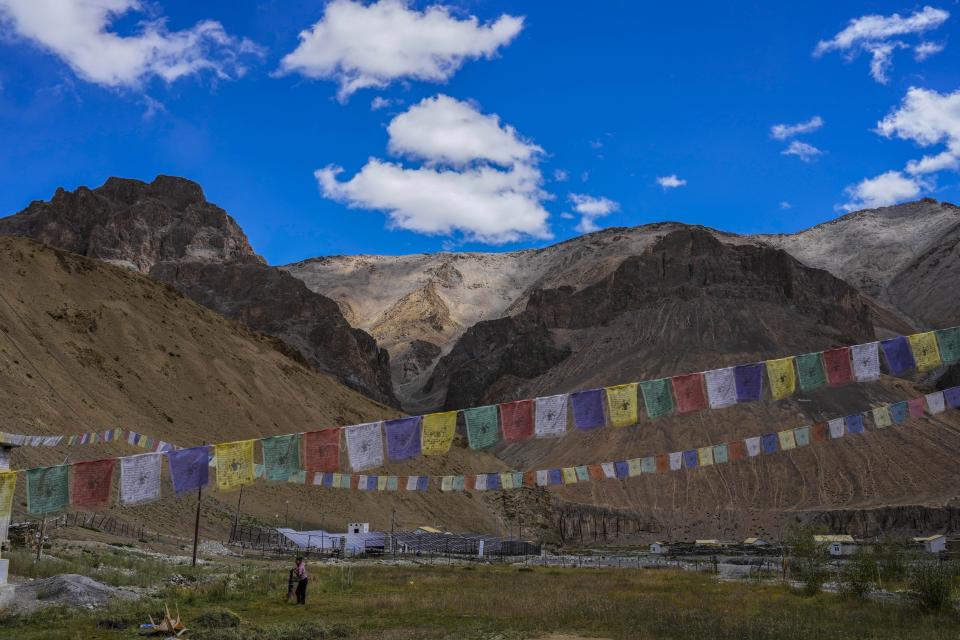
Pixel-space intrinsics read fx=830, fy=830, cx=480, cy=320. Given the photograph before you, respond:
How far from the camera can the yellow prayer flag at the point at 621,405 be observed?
777 inches

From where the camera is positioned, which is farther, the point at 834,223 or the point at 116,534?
the point at 834,223

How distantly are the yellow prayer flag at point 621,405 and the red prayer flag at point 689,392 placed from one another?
102 centimetres

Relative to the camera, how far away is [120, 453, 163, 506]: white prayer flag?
18.7m

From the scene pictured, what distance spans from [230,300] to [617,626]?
115m

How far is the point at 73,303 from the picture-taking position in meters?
56.7

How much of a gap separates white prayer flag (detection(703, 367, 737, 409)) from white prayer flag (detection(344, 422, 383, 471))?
784 cm

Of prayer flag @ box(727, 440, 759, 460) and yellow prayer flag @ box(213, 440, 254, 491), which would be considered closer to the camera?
yellow prayer flag @ box(213, 440, 254, 491)

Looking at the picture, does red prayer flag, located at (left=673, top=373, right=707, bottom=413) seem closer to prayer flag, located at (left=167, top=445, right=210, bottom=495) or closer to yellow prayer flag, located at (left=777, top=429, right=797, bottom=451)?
prayer flag, located at (left=167, top=445, right=210, bottom=495)

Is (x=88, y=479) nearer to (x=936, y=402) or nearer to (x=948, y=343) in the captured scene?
(x=948, y=343)

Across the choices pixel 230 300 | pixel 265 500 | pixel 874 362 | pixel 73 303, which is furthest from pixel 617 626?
pixel 230 300

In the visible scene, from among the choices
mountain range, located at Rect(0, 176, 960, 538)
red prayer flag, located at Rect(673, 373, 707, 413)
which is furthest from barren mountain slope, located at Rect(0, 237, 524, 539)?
red prayer flag, located at Rect(673, 373, 707, 413)

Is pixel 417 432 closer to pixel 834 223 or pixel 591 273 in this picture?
pixel 591 273

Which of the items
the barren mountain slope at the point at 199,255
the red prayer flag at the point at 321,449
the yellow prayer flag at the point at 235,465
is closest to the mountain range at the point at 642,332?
the barren mountain slope at the point at 199,255

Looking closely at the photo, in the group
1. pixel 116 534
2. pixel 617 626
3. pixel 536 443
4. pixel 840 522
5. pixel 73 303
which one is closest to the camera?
pixel 617 626
